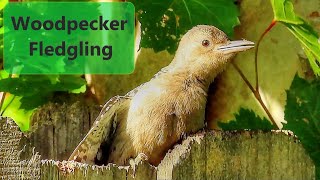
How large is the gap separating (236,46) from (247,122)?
0.44m

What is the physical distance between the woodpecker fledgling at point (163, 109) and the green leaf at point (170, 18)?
10.6 inches

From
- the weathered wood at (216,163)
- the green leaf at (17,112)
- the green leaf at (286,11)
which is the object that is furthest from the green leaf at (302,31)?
the green leaf at (17,112)

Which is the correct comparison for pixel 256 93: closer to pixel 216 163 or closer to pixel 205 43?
pixel 205 43

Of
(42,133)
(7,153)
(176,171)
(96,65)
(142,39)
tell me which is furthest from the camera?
(96,65)

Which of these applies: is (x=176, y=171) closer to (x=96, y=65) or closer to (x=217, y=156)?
(x=217, y=156)

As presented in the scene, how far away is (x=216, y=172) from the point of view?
1.00 metres

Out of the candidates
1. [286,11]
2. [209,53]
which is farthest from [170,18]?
[209,53]

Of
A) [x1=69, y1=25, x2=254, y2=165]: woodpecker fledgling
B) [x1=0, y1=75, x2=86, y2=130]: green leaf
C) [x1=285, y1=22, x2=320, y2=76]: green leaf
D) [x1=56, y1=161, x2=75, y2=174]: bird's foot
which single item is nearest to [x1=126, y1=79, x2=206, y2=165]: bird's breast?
[x1=69, y1=25, x2=254, y2=165]: woodpecker fledgling

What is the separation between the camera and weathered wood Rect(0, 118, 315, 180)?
3.21 feet

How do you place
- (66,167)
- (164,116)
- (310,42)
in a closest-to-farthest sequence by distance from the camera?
(66,167) → (164,116) → (310,42)

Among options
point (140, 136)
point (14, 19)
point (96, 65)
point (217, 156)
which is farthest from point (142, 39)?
point (217, 156)

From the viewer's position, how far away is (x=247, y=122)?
1.56 m

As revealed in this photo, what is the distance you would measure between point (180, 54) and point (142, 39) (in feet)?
1.02

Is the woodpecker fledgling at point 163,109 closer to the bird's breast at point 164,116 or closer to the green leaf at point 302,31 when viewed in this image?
the bird's breast at point 164,116
